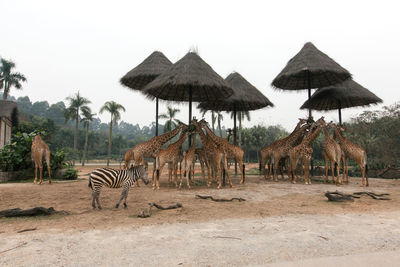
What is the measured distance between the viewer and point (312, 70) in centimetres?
1130

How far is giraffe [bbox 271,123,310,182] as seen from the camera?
11562 mm

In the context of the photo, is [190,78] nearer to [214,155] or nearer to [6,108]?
[214,155]

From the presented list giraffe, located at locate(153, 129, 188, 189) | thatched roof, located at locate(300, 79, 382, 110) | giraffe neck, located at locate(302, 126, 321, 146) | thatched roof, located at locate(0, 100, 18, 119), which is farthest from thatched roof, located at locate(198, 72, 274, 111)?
thatched roof, located at locate(0, 100, 18, 119)

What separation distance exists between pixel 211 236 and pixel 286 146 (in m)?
8.99

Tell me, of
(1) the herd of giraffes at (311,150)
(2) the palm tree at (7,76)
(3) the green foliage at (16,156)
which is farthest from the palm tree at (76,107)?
(1) the herd of giraffes at (311,150)

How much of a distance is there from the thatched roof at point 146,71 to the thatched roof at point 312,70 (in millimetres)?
6280

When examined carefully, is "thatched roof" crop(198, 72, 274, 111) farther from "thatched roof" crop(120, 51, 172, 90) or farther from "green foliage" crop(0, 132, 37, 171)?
"green foliage" crop(0, 132, 37, 171)

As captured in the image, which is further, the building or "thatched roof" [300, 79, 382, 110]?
the building

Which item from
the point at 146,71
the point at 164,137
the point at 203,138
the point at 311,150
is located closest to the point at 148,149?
the point at 164,137

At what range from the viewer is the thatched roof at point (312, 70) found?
37.5 ft

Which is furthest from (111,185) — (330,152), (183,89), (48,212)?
(330,152)

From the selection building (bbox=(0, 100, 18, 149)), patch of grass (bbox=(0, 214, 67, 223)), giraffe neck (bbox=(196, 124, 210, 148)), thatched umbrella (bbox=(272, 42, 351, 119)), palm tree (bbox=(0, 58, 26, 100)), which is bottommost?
patch of grass (bbox=(0, 214, 67, 223))

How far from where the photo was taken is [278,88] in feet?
48.1

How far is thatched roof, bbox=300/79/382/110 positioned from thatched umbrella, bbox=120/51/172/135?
9.26 metres
